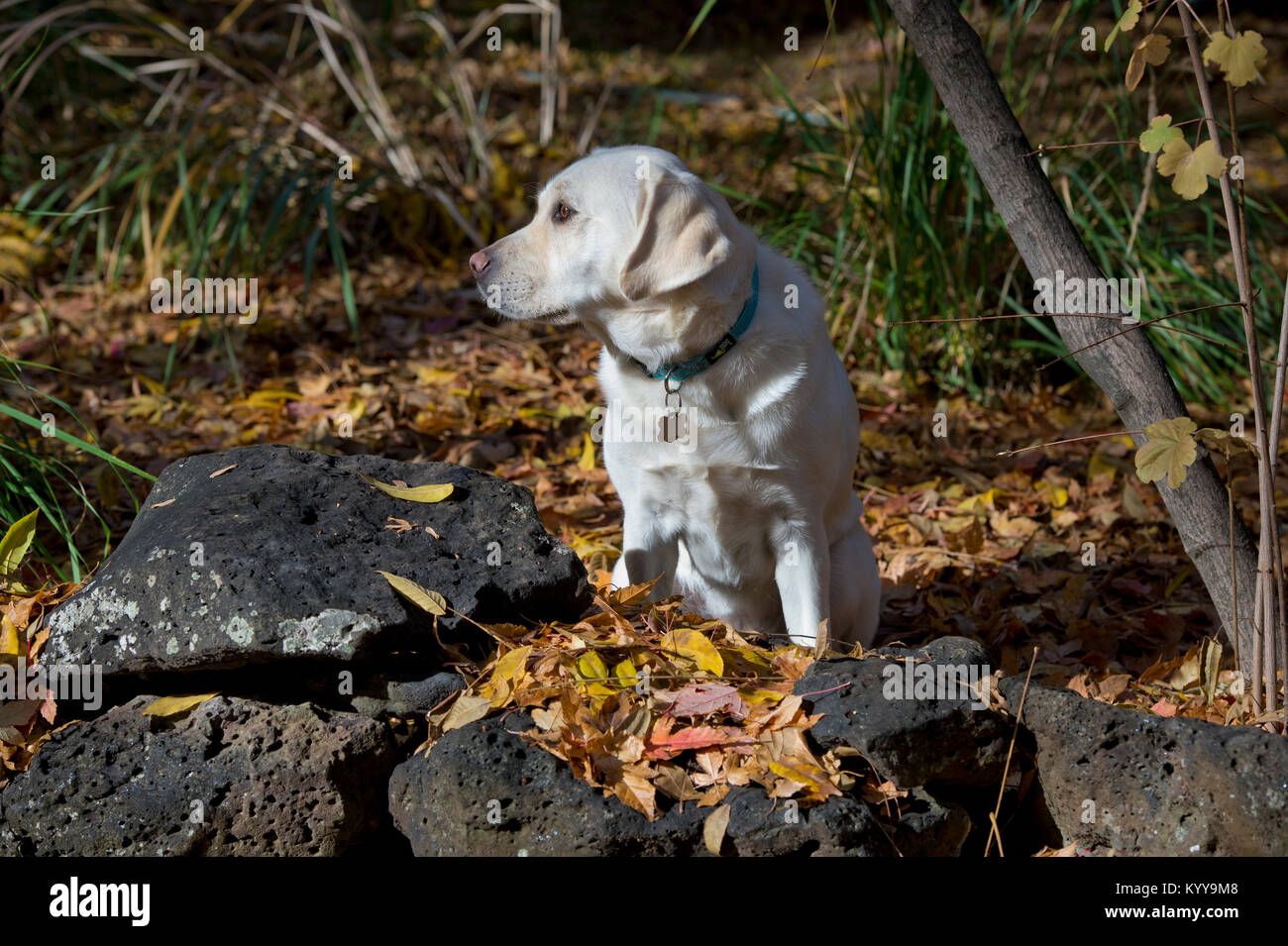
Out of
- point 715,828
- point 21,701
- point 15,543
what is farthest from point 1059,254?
point 15,543

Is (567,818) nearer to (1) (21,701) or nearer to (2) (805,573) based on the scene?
(2) (805,573)

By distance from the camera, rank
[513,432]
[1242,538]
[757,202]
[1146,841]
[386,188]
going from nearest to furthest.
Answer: [1146,841] < [1242,538] < [513,432] < [757,202] < [386,188]

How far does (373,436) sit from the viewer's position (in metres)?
4.46

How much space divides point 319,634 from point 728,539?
1.12 m

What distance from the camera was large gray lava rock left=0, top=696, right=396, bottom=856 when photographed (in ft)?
7.20

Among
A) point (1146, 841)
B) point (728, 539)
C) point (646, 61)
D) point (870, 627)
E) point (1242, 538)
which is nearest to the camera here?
point (1146, 841)

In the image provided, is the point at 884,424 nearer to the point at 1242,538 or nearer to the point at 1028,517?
the point at 1028,517

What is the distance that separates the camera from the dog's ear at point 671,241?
→ 253 cm

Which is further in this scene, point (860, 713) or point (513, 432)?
point (513, 432)

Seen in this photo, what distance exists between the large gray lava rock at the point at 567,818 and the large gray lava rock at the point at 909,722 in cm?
9

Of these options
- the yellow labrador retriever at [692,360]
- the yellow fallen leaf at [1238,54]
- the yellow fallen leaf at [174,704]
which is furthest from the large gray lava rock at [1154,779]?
the yellow fallen leaf at [174,704]

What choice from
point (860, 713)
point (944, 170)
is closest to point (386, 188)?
point (944, 170)

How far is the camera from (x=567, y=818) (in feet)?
6.69

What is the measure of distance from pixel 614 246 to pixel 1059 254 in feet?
3.44
